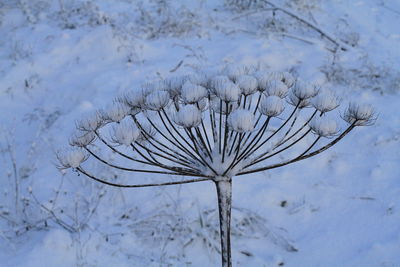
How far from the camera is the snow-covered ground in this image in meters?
3.50

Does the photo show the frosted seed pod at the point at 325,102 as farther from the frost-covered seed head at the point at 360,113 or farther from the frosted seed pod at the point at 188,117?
the frosted seed pod at the point at 188,117

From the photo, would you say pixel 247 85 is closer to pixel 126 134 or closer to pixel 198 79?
pixel 198 79

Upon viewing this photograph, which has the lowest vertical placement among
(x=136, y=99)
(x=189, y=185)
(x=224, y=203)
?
(x=224, y=203)

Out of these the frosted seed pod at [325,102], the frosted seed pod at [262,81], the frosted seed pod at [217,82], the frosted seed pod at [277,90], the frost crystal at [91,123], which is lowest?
the frost crystal at [91,123]

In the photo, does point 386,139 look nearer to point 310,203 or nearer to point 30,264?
point 310,203

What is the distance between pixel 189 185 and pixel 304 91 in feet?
7.78

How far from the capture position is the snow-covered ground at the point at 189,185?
3496 millimetres

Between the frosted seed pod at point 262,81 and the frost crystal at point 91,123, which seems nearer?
the frost crystal at point 91,123

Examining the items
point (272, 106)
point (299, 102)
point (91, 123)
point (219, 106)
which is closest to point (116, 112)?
point (91, 123)

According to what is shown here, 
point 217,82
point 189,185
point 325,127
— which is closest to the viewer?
point 325,127

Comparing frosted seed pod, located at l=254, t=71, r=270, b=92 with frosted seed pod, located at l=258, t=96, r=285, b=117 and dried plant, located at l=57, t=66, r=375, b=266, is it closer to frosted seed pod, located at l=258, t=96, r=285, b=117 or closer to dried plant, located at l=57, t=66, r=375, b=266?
dried plant, located at l=57, t=66, r=375, b=266

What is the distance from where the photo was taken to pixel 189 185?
161 inches

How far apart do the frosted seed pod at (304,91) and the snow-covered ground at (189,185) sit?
6.27 feet

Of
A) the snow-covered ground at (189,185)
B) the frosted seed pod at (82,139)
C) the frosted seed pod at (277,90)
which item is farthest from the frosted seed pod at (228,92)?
the snow-covered ground at (189,185)
